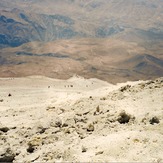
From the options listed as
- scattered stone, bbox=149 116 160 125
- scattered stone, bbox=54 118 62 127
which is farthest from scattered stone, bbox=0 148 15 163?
scattered stone, bbox=149 116 160 125

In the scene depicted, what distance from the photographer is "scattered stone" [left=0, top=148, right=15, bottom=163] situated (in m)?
11.1

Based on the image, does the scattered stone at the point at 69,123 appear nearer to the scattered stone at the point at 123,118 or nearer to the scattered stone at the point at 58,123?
the scattered stone at the point at 58,123

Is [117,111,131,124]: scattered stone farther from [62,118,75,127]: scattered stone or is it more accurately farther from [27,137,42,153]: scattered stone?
[27,137,42,153]: scattered stone

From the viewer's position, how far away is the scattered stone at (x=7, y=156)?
435 inches

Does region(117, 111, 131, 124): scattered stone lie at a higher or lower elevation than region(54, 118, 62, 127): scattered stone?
higher

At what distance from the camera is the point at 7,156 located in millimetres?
11180

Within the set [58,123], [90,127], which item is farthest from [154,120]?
[58,123]

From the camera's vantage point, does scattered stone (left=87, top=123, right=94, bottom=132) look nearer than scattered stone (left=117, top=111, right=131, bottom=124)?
Yes

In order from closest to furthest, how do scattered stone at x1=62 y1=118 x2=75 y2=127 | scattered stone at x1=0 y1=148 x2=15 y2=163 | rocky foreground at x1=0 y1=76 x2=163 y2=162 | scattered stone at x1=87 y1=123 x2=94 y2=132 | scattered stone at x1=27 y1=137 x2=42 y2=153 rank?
rocky foreground at x1=0 y1=76 x2=163 y2=162 < scattered stone at x1=0 y1=148 x2=15 y2=163 < scattered stone at x1=27 y1=137 x2=42 y2=153 < scattered stone at x1=87 y1=123 x2=94 y2=132 < scattered stone at x1=62 y1=118 x2=75 y2=127

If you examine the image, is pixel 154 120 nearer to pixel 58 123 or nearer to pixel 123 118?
pixel 123 118

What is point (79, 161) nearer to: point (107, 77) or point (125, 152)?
point (125, 152)

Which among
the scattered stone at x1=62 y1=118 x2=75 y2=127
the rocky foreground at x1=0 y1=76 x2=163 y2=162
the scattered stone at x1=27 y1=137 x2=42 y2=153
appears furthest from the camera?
the scattered stone at x1=62 y1=118 x2=75 y2=127

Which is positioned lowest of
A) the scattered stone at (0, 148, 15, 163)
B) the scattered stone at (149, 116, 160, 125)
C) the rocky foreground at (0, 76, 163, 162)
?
the scattered stone at (0, 148, 15, 163)

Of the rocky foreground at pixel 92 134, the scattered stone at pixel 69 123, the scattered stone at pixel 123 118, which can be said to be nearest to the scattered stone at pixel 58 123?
the rocky foreground at pixel 92 134
